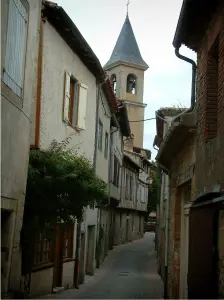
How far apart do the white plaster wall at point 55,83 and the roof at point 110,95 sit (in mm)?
2666

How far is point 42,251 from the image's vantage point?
11531mm

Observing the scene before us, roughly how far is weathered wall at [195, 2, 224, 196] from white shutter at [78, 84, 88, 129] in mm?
5601

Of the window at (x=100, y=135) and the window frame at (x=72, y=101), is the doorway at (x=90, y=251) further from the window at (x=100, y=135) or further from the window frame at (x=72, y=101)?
the window frame at (x=72, y=101)

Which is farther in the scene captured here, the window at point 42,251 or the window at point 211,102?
the window at point 42,251

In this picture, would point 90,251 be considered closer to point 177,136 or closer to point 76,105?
point 76,105

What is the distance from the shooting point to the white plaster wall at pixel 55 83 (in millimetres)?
11156

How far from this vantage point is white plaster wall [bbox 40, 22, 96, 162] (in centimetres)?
1116

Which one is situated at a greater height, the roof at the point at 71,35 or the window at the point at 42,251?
the roof at the point at 71,35

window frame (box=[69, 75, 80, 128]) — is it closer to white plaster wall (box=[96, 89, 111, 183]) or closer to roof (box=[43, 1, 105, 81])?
roof (box=[43, 1, 105, 81])

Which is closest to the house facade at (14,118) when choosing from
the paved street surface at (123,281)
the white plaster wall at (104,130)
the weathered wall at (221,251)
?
the weathered wall at (221,251)

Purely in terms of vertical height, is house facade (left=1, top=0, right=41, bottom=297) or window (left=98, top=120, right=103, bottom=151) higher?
window (left=98, top=120, right=103, bottom=151)

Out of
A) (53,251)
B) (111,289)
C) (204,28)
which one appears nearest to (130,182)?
(111,289)

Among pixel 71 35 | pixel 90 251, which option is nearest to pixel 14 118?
pixel 71 35

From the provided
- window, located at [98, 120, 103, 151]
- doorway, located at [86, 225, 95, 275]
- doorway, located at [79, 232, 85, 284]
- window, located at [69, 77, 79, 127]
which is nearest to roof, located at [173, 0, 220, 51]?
window, located at [69, 77, 79, 127]
